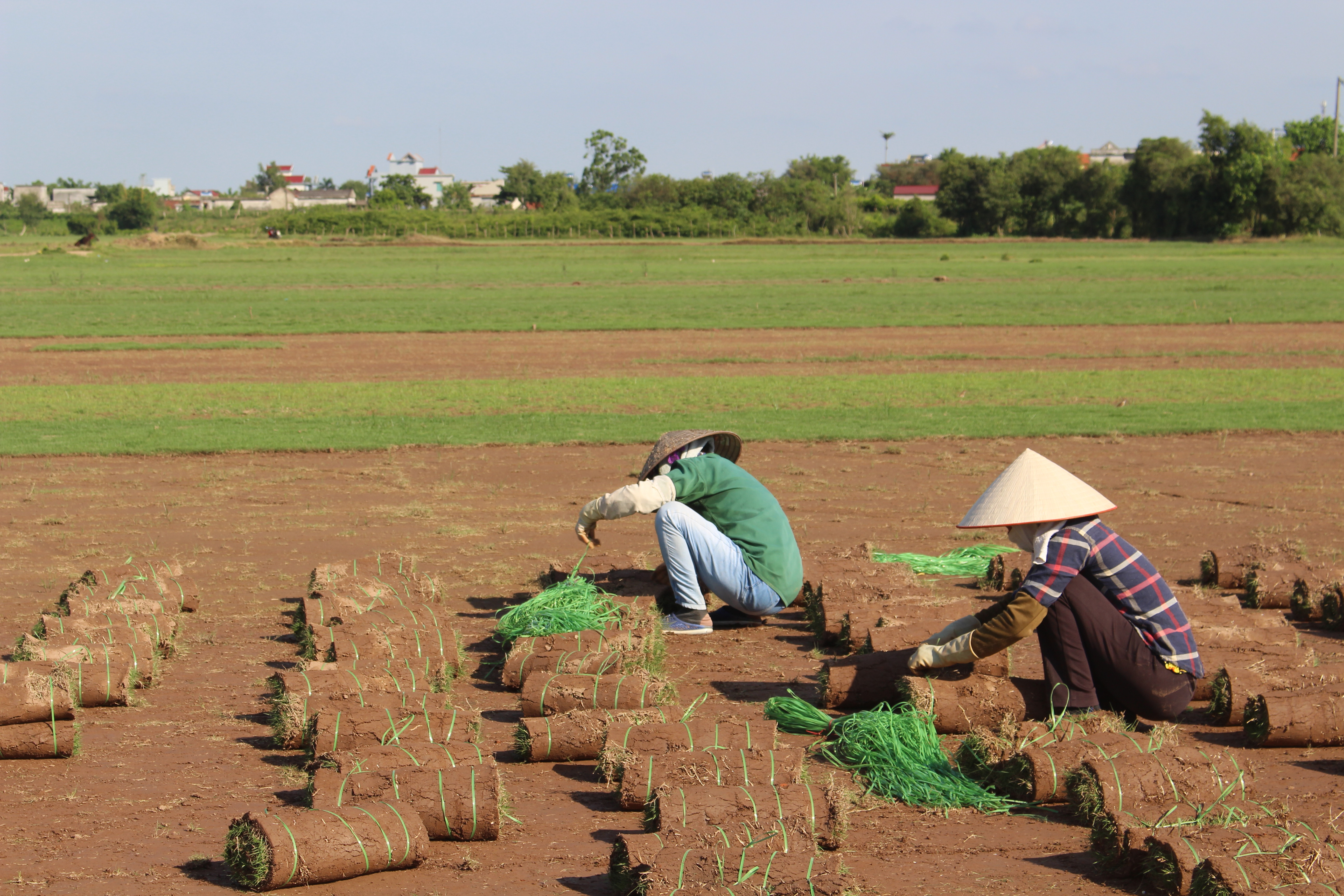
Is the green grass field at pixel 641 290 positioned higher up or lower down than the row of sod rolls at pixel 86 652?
higher up

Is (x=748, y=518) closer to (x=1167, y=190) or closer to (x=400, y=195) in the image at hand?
(x=1167, y=190)

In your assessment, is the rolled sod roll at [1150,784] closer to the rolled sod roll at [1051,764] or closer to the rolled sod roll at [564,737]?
the rolled sod roll at [1051,764]

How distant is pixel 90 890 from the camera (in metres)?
4.59

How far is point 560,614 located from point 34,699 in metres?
2.89

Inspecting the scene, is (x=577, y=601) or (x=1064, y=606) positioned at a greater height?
(x=1064, y=606)

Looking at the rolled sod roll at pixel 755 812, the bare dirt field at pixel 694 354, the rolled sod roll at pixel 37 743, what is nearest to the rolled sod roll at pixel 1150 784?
the rolled sod roll at pixel 755 812

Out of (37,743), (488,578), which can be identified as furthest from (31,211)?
(37,743)

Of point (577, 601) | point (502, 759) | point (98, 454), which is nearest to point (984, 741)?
point (502, 759)

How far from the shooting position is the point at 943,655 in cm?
595

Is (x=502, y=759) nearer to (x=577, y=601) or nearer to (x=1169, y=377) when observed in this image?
(x=577, y=601)

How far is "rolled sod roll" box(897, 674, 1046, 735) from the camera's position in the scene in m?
5.99

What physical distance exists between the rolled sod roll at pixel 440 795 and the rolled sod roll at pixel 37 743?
1562 mm

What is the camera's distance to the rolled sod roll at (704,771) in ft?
17.1

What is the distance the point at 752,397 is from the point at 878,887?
48.4 feet
